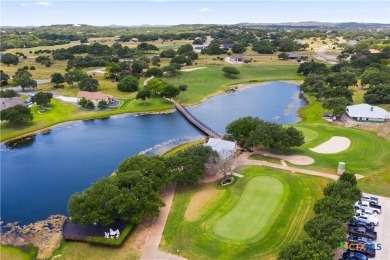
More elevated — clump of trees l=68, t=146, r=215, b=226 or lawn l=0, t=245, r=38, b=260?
clump of trees l=68, t=146, r=215, b=226

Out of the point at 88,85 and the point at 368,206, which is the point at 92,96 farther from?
the point at 368,206

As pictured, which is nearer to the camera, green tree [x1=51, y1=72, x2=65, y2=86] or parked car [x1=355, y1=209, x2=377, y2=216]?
parked car [x1=355, y1=209, x2=377, y2=216]

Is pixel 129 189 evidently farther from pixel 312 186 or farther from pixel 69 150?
pixel 69 150

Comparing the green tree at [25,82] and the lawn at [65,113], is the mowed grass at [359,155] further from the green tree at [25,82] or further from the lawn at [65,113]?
the green tree at [25,82]

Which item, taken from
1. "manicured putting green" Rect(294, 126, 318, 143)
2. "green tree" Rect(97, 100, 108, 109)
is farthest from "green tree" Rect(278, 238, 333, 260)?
"green tree" Rect(97, 100, 108, 109)

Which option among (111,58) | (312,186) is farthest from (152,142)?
(111,58)

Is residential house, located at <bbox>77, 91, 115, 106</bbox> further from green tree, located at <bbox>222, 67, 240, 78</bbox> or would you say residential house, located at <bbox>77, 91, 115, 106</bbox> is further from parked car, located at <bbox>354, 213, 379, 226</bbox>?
parked car, located at <bbox>354, 213, 379, 226</bbox>
